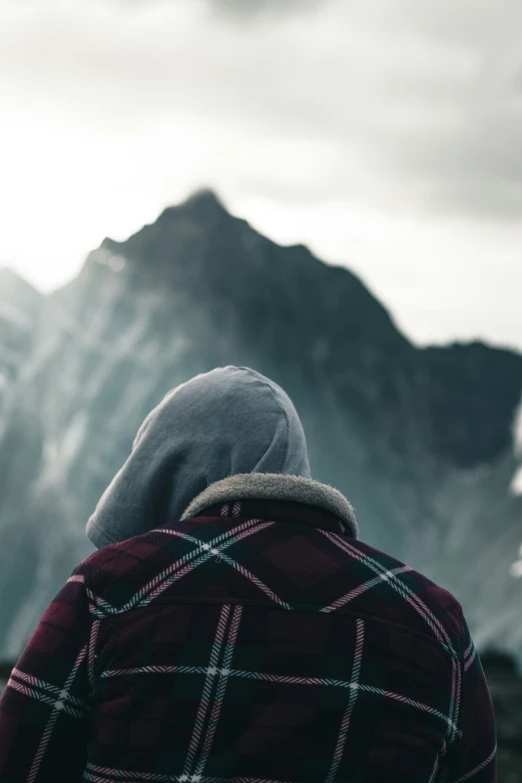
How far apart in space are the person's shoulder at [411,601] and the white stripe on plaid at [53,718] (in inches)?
11.6

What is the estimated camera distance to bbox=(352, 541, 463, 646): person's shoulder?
71 centimetres

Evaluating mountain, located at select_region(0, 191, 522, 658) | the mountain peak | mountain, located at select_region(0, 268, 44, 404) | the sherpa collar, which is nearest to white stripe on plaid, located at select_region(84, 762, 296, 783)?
the sherpa collar

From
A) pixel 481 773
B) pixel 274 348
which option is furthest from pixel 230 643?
pixel 274 348

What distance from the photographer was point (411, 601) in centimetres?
72

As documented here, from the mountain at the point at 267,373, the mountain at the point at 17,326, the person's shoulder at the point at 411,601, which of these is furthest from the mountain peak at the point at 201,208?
the person's shoulder at the point at 411,601

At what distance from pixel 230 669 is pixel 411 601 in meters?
0.20

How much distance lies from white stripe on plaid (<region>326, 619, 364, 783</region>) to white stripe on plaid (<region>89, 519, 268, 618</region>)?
5.8 inches

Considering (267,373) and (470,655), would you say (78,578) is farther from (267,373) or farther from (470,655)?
(267,373)

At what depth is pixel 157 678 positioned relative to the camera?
0.65 metres

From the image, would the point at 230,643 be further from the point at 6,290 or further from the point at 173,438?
the point at 6,290

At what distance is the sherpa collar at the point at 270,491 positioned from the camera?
722mm

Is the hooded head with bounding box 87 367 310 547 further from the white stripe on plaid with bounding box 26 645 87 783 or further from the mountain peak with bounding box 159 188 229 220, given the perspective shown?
the mountain peak with bounding box 159 188 229 220

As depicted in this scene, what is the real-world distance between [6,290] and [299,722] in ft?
31.4

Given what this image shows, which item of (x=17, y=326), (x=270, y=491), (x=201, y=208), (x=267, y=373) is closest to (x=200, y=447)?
(x=270, y=491)
